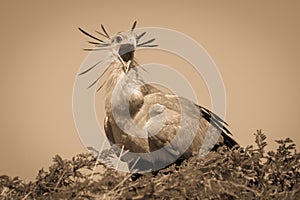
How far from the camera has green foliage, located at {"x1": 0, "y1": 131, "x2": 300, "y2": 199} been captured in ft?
2.58

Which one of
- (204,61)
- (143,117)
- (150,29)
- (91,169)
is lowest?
(91,169)

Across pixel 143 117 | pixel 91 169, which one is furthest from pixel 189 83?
pixel 91 169

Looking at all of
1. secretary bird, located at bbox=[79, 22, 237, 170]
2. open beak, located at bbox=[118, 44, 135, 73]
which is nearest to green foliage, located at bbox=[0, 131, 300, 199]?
secretary bird, located at bbox=[79, 22, 237, 170]

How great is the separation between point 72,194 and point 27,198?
0.36 feet

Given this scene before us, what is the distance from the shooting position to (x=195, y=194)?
2.56 feet

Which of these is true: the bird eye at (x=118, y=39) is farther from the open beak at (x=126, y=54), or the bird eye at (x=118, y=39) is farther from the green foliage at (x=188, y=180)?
the green foliage at (x=188, y=180)

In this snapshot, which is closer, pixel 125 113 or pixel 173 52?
pixel 125 113

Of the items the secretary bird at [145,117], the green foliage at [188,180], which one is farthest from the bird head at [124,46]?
the green foliage at [188,180]

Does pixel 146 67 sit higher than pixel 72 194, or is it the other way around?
pixel 146 67

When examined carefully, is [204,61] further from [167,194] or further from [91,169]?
[167,194]

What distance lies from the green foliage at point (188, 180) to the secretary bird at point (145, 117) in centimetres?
25

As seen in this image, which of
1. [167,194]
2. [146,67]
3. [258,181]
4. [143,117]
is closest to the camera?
[167,194]

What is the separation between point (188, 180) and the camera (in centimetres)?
79

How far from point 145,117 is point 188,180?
44cm
